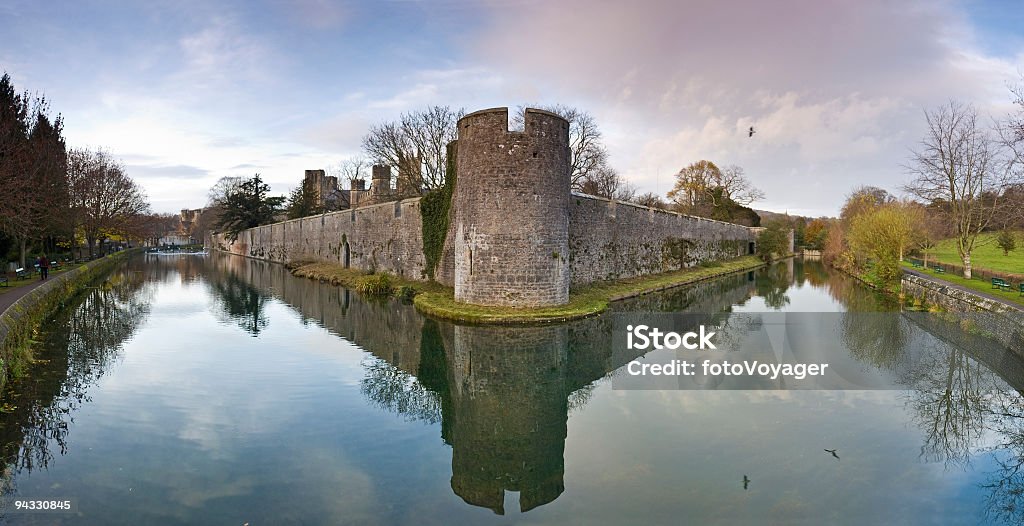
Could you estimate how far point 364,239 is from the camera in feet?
86.0

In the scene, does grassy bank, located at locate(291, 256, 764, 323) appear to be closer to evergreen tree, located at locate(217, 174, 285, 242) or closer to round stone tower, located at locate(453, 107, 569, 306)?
round stone tower, located at locate(453, 107, 569, 306)

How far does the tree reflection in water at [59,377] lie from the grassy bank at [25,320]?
21cm

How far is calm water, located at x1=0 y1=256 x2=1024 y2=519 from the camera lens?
15.1 feet

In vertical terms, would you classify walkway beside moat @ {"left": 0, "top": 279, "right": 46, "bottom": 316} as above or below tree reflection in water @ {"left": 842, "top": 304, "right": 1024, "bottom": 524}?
above

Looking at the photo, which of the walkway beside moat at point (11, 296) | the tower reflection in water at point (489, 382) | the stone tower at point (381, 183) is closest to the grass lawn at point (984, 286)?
the tower reflection in water at point (489, 382)

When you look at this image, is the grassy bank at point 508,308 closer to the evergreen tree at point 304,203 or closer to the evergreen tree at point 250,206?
the evergreen tree at point 304,203

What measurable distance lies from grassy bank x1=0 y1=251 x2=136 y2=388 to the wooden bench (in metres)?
22.2

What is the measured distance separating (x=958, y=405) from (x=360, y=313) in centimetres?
1332

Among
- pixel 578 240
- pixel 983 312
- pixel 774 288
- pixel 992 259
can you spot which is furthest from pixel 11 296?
pixel 992 259

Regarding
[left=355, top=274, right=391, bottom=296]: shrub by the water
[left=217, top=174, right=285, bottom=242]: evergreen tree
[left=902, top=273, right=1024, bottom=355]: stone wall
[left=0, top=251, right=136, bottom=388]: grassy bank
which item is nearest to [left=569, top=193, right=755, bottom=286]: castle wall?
[left=355, top=274, right=391, bottom=296]: shrub by the water

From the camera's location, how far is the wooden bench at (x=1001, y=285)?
49.8 ft

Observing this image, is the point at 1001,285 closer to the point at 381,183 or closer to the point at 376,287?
the point at 376,287

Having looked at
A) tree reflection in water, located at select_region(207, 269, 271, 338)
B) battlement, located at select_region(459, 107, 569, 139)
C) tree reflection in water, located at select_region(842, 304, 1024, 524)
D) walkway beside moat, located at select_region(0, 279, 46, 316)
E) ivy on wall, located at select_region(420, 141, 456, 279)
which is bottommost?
tree reflection in water, located at select_region(842, 304, 1024, 524)

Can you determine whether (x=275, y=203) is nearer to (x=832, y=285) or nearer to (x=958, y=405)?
(x=832, y=285)
